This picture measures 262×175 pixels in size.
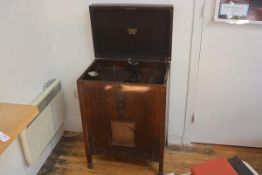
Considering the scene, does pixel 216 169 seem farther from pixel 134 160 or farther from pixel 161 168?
pixel 134 160

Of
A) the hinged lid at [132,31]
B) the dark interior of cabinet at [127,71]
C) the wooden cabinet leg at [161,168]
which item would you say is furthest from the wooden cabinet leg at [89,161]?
the hinged lid at [132,31]

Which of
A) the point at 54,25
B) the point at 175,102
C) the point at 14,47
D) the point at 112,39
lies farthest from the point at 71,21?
the point at 175,102

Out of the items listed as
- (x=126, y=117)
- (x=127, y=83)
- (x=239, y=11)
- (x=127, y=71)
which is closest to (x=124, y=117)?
(x=126, y=117)

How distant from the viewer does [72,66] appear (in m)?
2.23

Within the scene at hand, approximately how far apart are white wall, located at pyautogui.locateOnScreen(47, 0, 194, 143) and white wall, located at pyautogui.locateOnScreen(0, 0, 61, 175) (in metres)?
0.10

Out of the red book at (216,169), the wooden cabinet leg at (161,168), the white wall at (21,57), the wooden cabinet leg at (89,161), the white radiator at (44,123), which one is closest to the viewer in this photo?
the red book at (216,169)

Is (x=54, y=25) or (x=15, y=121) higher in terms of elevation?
(x=54, y=25)

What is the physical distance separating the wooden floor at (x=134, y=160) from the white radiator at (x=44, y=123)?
19 centimetres

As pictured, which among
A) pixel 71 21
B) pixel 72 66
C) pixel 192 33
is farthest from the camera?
pixel 72 66

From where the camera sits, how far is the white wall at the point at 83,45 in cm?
191

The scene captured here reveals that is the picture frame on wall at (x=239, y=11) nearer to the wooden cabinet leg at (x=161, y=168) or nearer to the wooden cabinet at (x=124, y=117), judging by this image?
the wooden cabinet at (x=124, y=117)

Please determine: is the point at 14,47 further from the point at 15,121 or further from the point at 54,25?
the point at 15,121

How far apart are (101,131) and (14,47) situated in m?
0.79

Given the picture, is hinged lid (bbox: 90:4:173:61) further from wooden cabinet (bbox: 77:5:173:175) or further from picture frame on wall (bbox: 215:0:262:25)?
picture frame on wall (bbox: 215:0:262:25)
